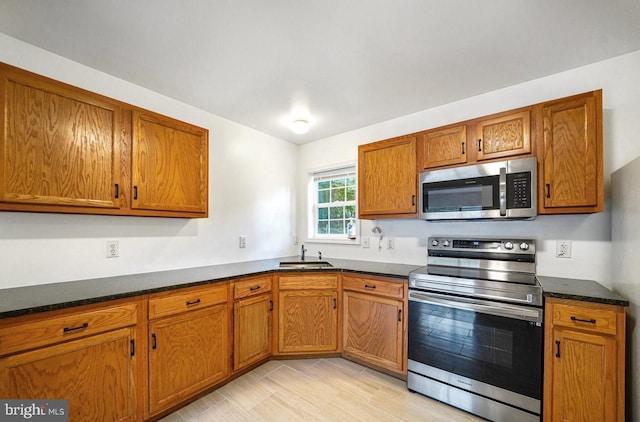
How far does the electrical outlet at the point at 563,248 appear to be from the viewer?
2072mm

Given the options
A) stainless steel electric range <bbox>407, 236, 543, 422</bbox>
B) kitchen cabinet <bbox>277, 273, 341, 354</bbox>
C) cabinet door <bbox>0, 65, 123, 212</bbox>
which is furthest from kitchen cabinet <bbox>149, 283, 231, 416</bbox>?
stainless steel electric range <bbox>407, 236, 543, 422</bbox>

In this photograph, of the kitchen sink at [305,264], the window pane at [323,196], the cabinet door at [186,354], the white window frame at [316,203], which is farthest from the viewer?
the window pane at [323,196]

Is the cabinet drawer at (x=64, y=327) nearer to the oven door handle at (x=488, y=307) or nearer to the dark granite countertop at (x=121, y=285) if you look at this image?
the dark granite countertop at (x=121, y=285)

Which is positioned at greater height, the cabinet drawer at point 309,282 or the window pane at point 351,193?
the window pane at point 351,193

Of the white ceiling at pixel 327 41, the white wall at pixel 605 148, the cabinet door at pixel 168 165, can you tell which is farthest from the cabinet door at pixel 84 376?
the white wall at pixel 605 148

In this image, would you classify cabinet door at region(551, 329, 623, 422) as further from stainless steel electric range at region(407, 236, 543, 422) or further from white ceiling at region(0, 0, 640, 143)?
white ceiling at region(0, 0, 640, 143)

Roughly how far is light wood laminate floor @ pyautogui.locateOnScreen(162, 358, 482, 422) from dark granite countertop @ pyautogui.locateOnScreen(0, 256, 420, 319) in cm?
91

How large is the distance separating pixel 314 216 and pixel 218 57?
233cm

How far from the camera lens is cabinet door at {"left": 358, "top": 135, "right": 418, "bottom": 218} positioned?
8.45ft

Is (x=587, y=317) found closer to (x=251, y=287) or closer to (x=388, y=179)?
(x=388, y=179)

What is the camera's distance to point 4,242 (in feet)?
5.59

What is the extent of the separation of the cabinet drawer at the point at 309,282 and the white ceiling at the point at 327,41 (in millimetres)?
1741

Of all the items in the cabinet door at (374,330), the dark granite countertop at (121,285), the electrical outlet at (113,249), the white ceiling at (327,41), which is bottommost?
the cabinet door at (374,330)

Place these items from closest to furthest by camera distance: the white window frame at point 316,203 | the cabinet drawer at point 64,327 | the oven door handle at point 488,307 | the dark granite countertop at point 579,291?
the cabinet drawer at point 64,327 → the dark granite countertop at point 579,291 → the oven door handle at point 488,307 → the white window frame at point 316,203
